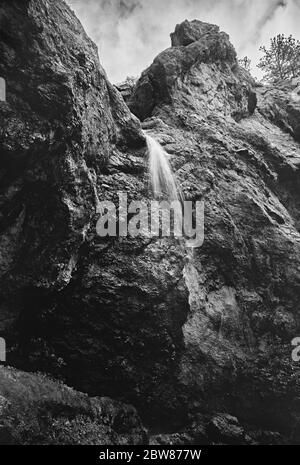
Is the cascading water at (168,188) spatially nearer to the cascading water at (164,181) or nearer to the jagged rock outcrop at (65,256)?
the cascading water at (164,181)

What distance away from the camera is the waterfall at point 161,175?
13.8m

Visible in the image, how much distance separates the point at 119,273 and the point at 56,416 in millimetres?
4030

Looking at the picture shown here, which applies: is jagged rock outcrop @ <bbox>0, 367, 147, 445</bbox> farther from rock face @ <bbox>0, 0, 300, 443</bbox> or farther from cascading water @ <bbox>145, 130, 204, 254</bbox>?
cascading water @ <bbox>145, 130, 204, 254</bbox>

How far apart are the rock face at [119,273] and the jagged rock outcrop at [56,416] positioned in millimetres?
372

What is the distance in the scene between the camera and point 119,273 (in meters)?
11.2

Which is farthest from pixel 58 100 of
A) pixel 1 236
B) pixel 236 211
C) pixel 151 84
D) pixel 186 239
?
pixel 151 84

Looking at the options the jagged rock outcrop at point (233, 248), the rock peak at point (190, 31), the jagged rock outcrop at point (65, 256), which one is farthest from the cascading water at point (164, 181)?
the rock peak at point (190, 31)

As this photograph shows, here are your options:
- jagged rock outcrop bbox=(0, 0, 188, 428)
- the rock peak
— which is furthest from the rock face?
the rock peak

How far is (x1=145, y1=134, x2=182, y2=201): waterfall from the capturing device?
13.8 meters

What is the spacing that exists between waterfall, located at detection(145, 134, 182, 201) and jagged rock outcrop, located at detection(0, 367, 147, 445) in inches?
273

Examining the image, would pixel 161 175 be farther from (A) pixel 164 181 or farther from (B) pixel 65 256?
(B) pixel 65 256

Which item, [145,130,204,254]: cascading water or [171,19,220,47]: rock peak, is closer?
[145,130,204,254]: cascading water

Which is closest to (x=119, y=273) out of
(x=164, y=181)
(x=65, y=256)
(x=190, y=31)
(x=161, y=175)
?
(x=65, y=256)

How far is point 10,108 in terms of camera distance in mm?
9352
